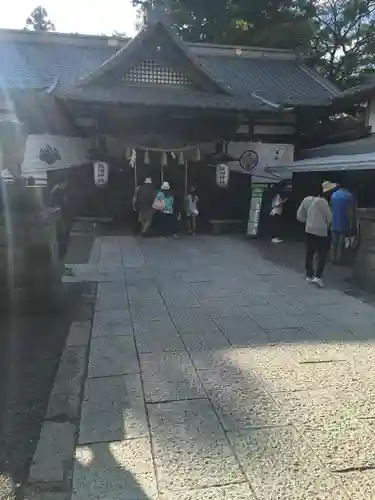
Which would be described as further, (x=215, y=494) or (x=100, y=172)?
(x=100, y=172)

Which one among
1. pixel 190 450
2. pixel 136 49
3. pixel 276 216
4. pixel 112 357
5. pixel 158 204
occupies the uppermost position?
pixel 136 49

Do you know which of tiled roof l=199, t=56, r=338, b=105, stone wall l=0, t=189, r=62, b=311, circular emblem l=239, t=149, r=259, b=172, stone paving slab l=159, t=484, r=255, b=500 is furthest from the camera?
tiled roof l=199, t=56, r=338, b=105

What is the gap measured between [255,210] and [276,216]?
69cm

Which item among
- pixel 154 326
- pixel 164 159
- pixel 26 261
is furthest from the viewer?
pixel 164 159

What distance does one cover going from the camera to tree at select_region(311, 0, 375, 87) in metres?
23.4

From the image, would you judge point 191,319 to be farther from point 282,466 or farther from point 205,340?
point 282,466

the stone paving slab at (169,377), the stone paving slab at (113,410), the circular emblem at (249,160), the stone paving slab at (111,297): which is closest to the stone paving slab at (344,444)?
the stone paving slab at (169,377)

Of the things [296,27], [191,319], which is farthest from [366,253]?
[296,27]

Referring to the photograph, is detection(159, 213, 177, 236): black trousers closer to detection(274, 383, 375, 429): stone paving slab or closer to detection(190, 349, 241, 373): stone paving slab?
detection(190, 349, 241, 373): stone paving slab

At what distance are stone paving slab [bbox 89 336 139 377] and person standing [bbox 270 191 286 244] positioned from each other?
8.74 m

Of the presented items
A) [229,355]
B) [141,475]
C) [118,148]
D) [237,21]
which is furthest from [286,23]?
[141,475]

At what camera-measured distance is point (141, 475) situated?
8.76 ft

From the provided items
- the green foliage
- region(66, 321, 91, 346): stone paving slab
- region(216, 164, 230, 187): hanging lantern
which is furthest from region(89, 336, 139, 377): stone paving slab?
the green foliage

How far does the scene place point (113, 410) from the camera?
11.3 feet
